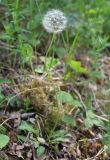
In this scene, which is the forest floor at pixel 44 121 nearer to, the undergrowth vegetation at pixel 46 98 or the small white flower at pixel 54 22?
the undergrowth vegetation at pixel 46 98

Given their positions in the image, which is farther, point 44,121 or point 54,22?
point 54,22

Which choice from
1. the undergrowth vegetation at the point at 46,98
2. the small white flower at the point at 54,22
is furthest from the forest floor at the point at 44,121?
the small white flower at the point at 54,22

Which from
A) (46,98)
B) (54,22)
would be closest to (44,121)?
(46,98)

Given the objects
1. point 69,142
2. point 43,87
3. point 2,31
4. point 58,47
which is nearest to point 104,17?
point 58,47

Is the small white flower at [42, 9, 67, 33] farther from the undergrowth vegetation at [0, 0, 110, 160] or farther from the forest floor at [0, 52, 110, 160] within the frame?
the forest floor at [0, 52, 110, 160]

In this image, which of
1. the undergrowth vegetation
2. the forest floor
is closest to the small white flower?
the undergrowth vegetation

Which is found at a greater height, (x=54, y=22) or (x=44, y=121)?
(x=54, y=22)

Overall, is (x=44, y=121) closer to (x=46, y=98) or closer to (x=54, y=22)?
(x=46, y=98)

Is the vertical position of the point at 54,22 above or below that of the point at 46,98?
above

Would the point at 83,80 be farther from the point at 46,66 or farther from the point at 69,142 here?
the point at 69,142
